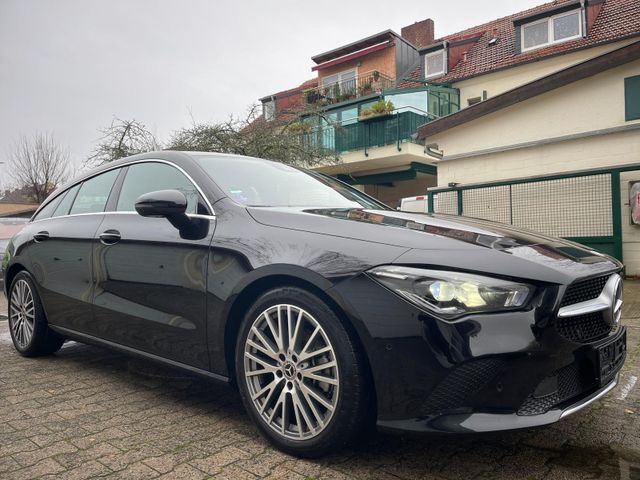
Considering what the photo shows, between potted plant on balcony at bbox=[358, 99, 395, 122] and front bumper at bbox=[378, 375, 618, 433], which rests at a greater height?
potted plant on balcony at bbox=[358, 99, 395, 122]

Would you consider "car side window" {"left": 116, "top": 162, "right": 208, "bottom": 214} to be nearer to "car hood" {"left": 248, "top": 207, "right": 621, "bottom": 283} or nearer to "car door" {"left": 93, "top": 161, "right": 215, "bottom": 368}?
"car door" {"left": 93, "top": 161, "right": 215, "bottom": 368}

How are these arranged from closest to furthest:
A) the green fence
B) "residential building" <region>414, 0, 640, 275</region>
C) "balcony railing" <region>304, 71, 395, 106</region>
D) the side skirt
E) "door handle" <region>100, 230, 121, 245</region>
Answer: the side skirt → "door handle" <region>100, 230, 121, 245</region> → the green fence → "residential building" <region>414, 0, 640, 275</region> → "balcony railing" <region>304, 71, 395, 106</region>

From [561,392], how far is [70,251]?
3255 millimetres

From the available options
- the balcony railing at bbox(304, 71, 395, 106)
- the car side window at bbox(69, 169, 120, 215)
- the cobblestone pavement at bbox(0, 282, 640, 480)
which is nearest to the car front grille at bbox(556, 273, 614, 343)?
the cobblestone pavement at bbox(0, 282, 640, 480)

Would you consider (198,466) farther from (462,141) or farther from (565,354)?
(462,141)

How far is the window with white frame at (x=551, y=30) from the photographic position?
17234 millimetres

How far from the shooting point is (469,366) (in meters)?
1.90

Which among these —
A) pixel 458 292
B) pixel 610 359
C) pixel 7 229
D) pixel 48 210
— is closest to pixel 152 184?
pixel 48 210

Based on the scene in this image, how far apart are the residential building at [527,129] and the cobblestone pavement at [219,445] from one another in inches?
286

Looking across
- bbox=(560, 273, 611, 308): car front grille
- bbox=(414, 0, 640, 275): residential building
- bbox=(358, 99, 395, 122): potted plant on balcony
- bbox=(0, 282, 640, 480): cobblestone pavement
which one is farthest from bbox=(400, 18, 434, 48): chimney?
bbox=(560, 273, 611, 308): car front grille

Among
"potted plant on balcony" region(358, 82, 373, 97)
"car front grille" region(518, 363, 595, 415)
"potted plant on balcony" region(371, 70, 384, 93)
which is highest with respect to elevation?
"potted plant on balcony" region(371, 70, 384, 93)

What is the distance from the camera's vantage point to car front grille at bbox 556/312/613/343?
2.02 m

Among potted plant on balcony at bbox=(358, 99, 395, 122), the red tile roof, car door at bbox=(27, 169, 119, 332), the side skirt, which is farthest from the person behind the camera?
potted plant on balcony at bbox=(358, 99, 395, 122)

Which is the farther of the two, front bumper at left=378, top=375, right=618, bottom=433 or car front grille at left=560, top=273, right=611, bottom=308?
car front grille at left=560, top=273, right=611, bottom=308
